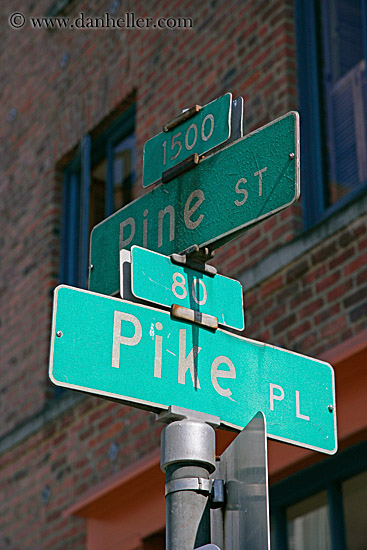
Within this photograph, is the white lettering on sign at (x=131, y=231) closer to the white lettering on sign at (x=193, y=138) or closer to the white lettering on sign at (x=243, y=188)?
the white lettering on sign at (x=193, y=138)

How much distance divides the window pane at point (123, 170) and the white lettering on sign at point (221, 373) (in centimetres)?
556

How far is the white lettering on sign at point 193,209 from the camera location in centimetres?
363

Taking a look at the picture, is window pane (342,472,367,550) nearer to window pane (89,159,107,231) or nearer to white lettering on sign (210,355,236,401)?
white lettering on sign (210,355,236,401)

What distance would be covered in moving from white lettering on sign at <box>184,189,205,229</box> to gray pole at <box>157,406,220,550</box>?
0.68 metres

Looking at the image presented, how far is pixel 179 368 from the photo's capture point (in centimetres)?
339

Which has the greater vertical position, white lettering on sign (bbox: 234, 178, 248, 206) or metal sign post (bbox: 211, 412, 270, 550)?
white lettering on sign (bbox: 234, 178, 248, 206)

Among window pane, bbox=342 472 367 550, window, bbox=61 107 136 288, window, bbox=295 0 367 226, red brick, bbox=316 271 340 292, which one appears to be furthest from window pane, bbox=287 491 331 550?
window, bbox=61 107 136 288

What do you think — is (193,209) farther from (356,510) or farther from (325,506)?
(325,506)

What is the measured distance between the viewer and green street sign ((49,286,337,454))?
3289 mm

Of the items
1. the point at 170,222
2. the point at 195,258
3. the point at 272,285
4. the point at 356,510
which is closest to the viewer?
the point at 195,258

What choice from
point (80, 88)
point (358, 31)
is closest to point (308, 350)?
point (358, 31)

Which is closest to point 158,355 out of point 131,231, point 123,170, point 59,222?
point 131,231

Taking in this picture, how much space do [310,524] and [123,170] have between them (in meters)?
4.11

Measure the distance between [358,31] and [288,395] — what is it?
4.40 m
